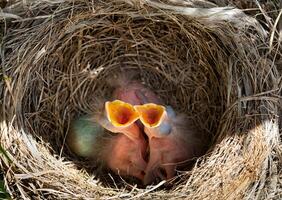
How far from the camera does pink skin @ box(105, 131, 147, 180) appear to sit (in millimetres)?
2227

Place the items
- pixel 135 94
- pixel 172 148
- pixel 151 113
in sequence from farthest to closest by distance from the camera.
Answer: pixel 135 94 → pixel 172 148 → pixel 151 113

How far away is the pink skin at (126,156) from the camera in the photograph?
87.7 inches

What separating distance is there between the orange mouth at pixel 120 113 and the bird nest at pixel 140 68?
236mm

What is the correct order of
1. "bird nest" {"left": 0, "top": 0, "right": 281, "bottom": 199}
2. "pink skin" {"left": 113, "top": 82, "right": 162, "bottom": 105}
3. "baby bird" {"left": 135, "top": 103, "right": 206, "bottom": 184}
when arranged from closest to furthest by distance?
"bird nest" {"left": 0, "top": 0, "right": 281, "bottom": 199} → "baby bird" {"left": 135, "top": 103, "right": 206, "bottom": 184} → "pink skin" {"left": 113, "top": 82, "right": 162, "bottom": 105}

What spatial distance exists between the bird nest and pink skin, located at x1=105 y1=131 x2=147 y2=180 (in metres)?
0.05

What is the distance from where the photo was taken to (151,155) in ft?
7.24

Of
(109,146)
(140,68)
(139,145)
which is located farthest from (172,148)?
(140,68)

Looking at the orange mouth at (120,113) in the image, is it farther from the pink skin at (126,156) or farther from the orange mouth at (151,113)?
the pink skin at (126,156)

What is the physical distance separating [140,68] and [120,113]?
374 mm

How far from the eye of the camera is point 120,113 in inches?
81.7

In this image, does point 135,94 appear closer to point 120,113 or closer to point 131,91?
point 131,91

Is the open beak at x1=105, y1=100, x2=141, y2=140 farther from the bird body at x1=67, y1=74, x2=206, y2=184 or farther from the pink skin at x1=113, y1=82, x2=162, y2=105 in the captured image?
the pink skin at x1=113, y1=82, x2=162, y2=105

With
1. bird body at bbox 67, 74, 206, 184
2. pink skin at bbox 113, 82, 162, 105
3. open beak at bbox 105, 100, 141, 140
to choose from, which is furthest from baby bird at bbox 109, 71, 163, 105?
open beak at bbox 105, 100, 141, 140

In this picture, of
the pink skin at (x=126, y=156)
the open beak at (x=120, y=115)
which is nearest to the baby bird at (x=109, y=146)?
the pink skin at (x=126, y=156)
